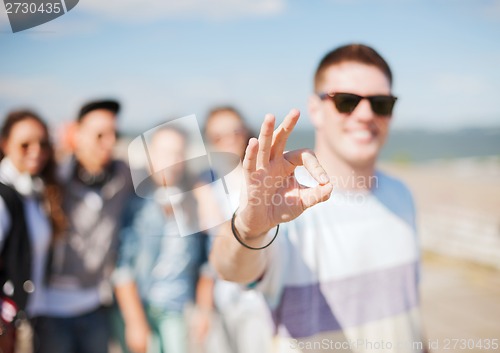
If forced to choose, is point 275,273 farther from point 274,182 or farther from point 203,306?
point 203,306

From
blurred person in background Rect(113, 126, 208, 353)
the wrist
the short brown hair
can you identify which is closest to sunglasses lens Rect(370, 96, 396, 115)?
the short brown hair

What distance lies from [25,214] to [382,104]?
1793mm

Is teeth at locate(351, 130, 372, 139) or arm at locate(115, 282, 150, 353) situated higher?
teeth at locate(351, 130, 372, 139)

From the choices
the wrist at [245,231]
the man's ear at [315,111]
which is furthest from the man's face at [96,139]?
the wrist at [245,231]

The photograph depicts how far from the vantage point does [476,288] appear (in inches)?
190

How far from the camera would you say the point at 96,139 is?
9.16ft

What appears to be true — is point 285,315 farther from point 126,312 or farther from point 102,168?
point 102,168

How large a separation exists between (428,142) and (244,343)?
46867 mm

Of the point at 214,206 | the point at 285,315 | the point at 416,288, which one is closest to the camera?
the point at 285,315

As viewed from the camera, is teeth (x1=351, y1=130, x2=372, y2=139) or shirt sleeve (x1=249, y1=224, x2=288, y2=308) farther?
teeth (x1=351, y1=130, x2=372, y2=139)

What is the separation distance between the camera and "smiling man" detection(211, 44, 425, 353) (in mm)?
1492

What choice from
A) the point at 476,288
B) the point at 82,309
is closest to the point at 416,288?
the point at 82,309

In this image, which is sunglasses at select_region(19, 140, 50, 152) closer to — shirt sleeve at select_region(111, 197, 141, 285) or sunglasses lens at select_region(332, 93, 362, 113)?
shirt sleeve at select_region(111, 197, 141, 285)

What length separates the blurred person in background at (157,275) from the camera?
259 centimetres
